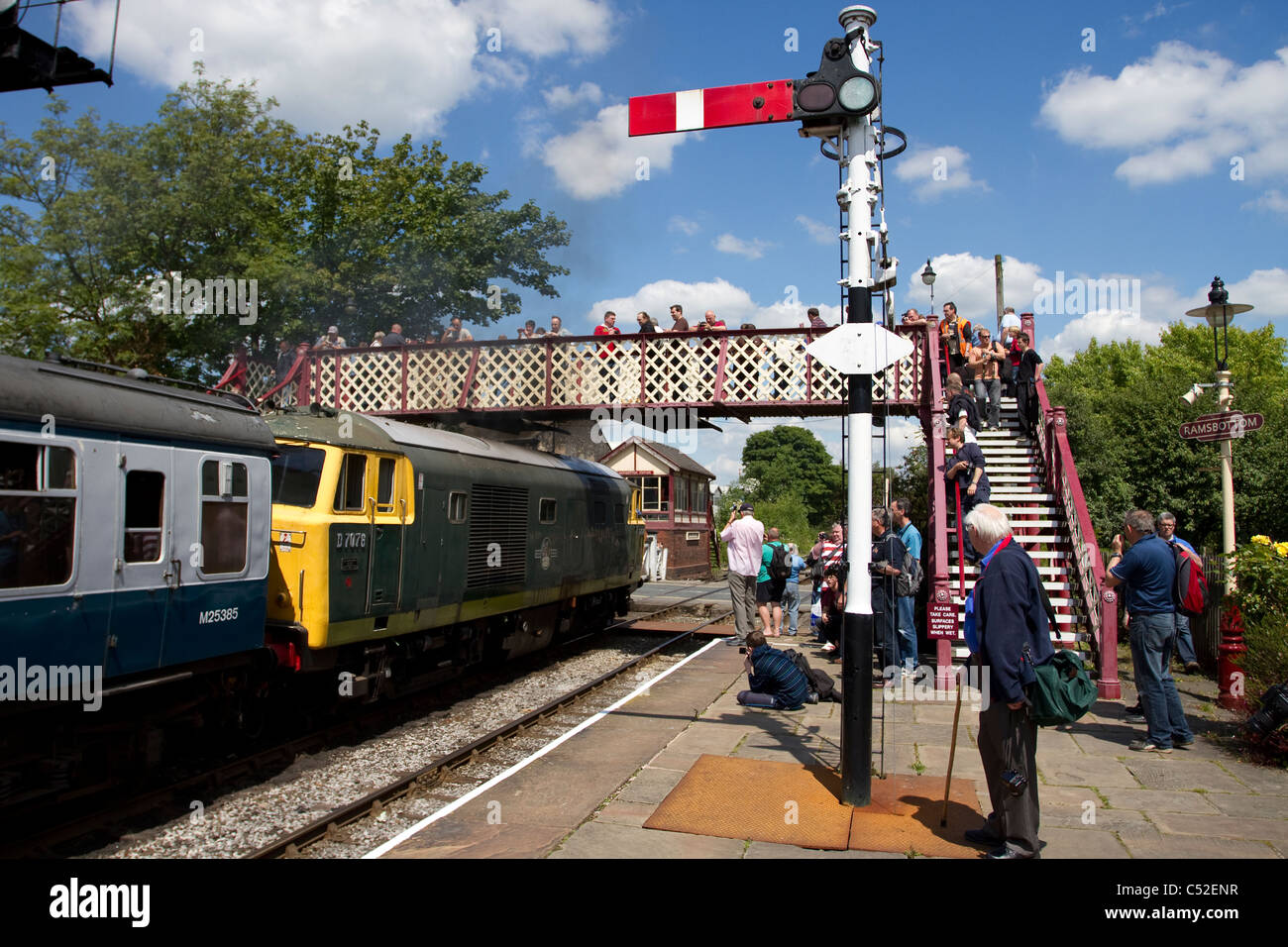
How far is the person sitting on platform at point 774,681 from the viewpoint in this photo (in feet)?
30.5

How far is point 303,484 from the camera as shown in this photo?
27.6 feet

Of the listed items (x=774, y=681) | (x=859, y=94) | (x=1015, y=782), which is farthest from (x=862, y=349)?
(x=774, y=681)

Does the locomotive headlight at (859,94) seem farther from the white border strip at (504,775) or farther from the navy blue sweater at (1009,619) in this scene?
the white border strip at (504,775)

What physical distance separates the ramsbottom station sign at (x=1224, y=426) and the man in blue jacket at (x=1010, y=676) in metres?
7.18

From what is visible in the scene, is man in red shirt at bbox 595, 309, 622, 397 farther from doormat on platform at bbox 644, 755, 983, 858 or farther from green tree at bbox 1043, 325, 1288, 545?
green tree at bbox 1043, 325, 1288, 545

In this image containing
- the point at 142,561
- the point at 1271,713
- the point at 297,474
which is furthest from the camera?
the point at 297,474

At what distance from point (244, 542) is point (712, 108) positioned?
4945 mm

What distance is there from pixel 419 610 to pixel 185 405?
3.34 m

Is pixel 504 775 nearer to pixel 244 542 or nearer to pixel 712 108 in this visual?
pixel 244 542

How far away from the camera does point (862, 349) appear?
236 inches

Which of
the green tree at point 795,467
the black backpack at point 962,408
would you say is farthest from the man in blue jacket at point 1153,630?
the green tree at point 795,467

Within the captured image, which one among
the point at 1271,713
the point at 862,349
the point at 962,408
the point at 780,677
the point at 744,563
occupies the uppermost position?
the point at 962,408

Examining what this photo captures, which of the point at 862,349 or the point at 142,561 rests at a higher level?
the point at 862,349
